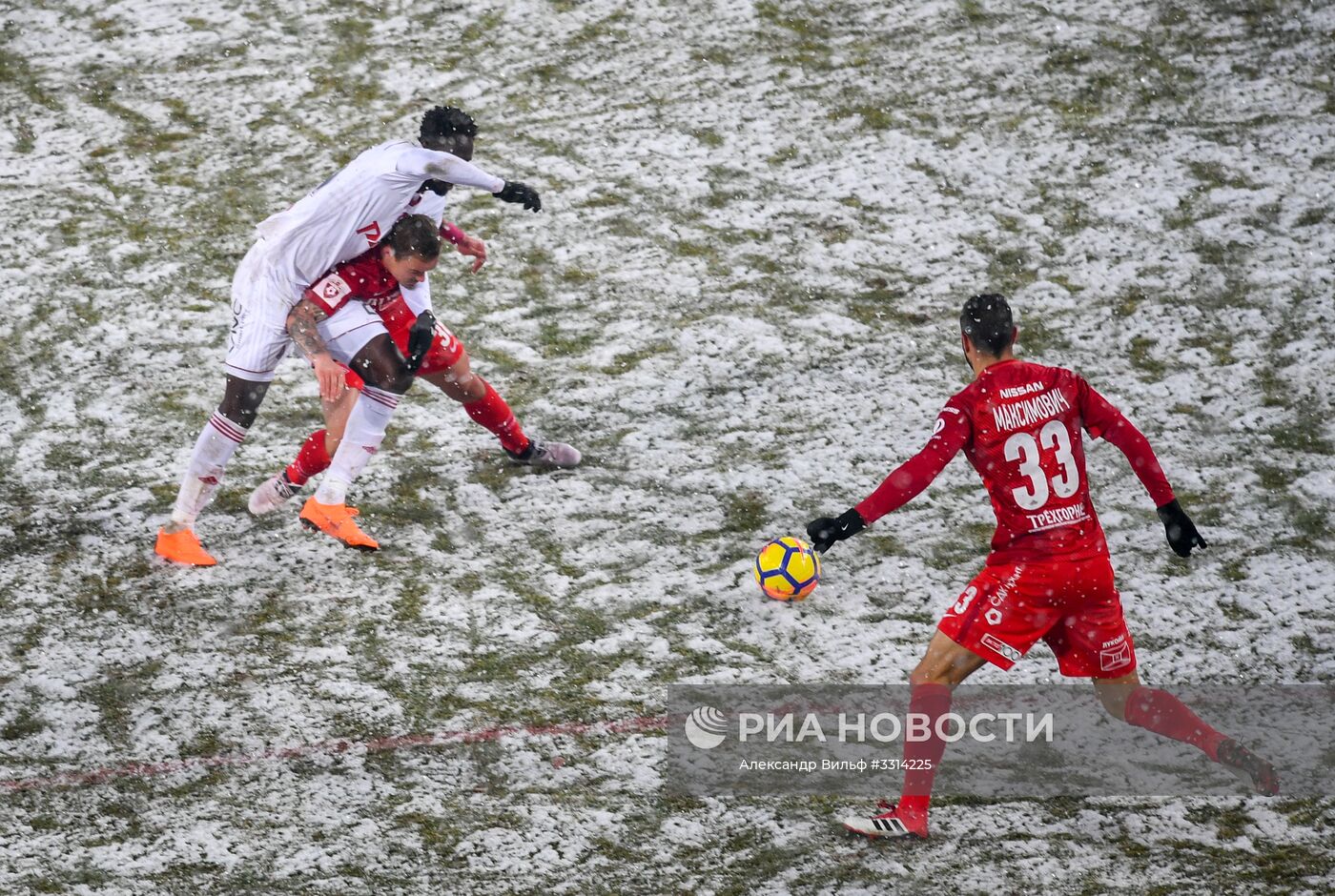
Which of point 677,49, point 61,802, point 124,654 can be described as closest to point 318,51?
point 677,49

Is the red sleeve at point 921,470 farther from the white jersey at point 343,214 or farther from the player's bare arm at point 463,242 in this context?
the player's bare arm at point 463,242

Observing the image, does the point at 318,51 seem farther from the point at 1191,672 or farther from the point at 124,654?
the point at 1191,672

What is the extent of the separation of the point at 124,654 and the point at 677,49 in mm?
7266

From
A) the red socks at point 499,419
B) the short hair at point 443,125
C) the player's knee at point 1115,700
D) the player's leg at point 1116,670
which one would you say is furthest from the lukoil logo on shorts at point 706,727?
the short hair at point 443,125

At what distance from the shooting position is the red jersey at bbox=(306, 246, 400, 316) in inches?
236

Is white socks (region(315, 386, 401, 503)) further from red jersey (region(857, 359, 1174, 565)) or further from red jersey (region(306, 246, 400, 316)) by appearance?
red jersey (region(857, 359, 1174, 565))

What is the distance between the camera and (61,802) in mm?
4785

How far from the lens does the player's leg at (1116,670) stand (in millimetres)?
4453

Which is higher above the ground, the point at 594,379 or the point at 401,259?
the point at 401,259

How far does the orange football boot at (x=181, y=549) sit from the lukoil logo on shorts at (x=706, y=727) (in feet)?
8.87

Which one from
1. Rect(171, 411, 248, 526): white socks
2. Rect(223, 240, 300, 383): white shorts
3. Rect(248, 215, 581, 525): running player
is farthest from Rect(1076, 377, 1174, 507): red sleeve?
Rect(171, 411, 248, 526): white socks

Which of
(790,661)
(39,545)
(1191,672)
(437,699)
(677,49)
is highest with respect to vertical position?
(677,49)

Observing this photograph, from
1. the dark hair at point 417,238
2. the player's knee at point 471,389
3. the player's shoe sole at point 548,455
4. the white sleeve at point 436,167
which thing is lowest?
the player's shoe sole at point 548,455

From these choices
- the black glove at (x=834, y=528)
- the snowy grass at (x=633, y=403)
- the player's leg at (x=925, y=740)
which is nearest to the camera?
the black glove at (x=834, y=528)
